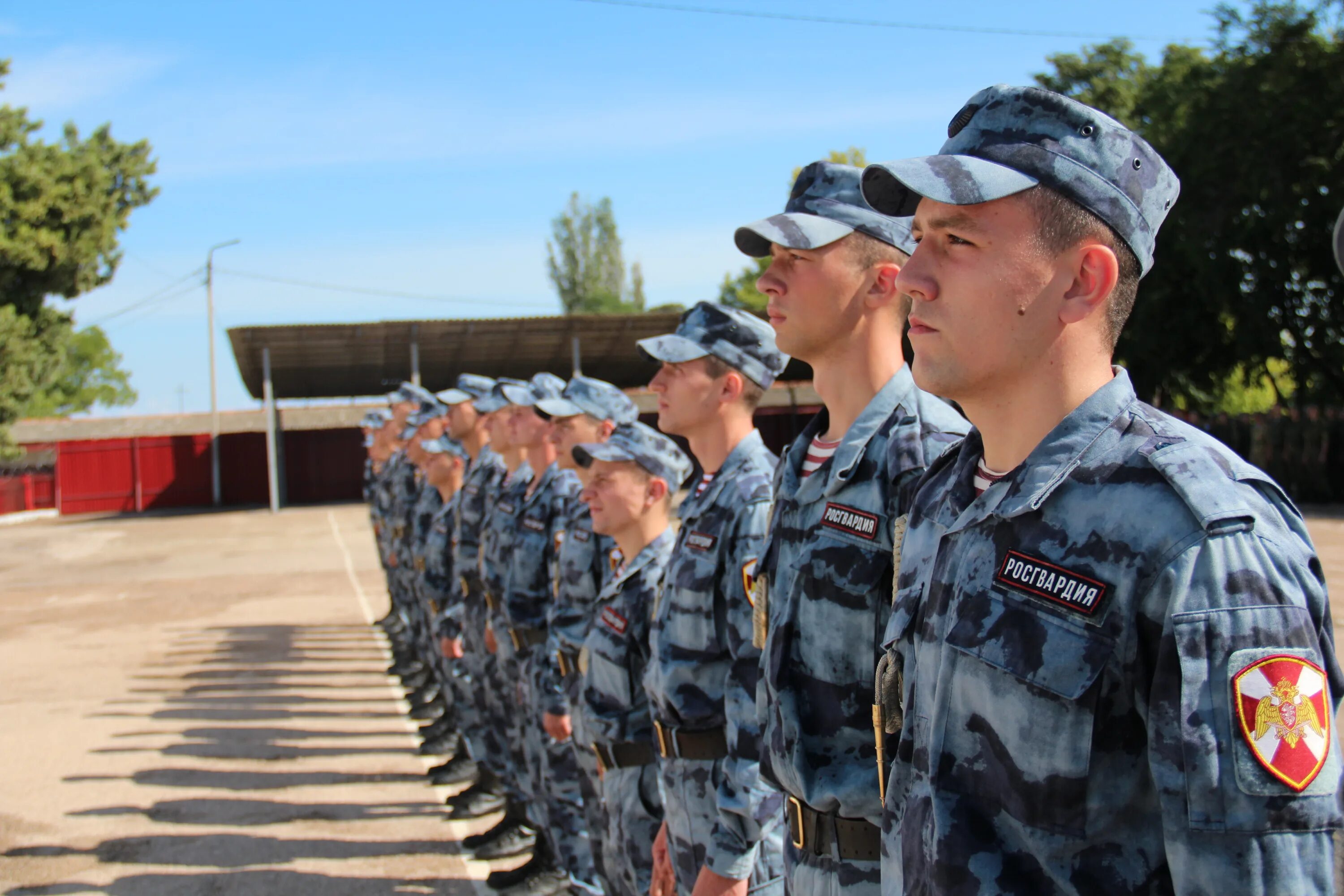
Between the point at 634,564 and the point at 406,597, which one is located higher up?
the point at 634,564

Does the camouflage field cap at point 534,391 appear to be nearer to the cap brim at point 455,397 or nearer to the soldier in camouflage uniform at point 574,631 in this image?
→ the soldier in camouflage uniform at point 574,631

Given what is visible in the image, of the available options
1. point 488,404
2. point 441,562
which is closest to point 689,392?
point 488,404

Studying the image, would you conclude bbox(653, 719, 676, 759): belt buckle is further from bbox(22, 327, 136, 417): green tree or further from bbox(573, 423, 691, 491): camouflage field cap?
bbox(22, 327, 136, 417): green tree

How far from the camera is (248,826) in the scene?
5.97 metres

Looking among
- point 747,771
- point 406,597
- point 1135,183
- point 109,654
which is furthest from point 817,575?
point 109,654

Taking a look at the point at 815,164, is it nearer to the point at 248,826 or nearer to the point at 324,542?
the point at 248,826

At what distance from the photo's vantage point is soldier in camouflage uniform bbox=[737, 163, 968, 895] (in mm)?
2156

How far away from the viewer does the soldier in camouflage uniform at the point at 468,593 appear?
6430 millimetres

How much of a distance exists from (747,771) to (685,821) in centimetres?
36

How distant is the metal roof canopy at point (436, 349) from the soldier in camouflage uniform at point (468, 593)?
1825 centimetres

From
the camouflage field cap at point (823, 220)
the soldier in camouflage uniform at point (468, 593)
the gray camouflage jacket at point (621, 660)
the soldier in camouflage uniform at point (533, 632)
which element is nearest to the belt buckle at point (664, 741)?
the gray camouflage jacket at point (621, 660)

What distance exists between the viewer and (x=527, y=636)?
5.19 metres

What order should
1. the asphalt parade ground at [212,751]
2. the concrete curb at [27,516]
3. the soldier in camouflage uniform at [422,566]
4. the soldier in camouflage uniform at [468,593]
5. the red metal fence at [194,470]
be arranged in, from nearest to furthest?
the asphalt parade ground at [212,751] < the soldier in camouflage uniform at [468,593] < the soldier in camouflage uniform at [422,566] < the concrete curb at [27,516] < the red metal fence at [194,470]

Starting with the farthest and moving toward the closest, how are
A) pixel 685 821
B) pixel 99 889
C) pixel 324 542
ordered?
pixel 324 542 < pixel 99 889 < pixel 685 821
